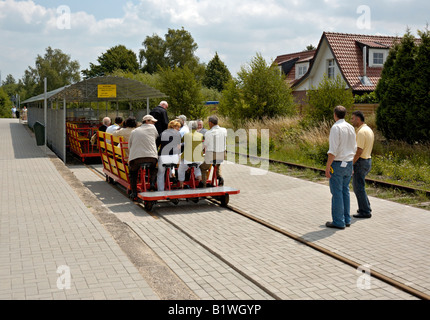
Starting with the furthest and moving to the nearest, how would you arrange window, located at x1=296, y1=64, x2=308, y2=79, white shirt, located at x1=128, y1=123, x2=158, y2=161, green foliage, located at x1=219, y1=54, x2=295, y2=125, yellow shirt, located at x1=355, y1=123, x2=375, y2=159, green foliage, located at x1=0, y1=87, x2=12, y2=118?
green foliage, located at x1=0, y1=87, x2=12, y2=118 < window, located at x1=296, y1=64, x2=308, y2=79 < green foliage, located at x1=219, y1=54, x2=295, y2=125 < white shirt, located at x1=128, y1=123, x2=158, y2=161 < yellow shirt, located at x1=355, y1=123, x2=375, y2=159

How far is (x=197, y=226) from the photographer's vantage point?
8180 millimetres

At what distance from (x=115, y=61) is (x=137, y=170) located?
79.9m

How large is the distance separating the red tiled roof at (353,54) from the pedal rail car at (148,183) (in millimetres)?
26396

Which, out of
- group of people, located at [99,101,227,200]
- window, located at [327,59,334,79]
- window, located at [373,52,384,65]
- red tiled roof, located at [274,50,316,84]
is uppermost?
red tiled roof, located at [274,50,316,84]

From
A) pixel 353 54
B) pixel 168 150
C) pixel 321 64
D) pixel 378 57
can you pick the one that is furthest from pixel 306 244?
pixel 321 64

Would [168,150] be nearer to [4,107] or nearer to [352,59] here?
[352,59]

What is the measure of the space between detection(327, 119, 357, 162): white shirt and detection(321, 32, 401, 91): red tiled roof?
92.9 feet

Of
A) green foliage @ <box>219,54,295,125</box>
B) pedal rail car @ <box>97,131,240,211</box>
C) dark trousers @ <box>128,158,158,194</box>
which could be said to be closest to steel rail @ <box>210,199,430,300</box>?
pedal rail car @ <box>97,131,240,211</box>

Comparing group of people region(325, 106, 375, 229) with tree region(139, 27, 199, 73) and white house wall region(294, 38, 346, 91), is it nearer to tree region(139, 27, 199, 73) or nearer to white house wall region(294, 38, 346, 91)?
white house wall region(294, 38, 346, 91)

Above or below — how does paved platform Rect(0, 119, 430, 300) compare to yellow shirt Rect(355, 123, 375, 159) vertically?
below

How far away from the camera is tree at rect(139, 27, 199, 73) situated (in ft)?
258

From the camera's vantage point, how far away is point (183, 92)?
31.5 metres

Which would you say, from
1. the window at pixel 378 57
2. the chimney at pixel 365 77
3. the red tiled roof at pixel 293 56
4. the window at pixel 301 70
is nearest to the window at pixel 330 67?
the chimney at pixel 365 77

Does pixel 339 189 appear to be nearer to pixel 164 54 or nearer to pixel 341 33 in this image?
pixel 341 33
